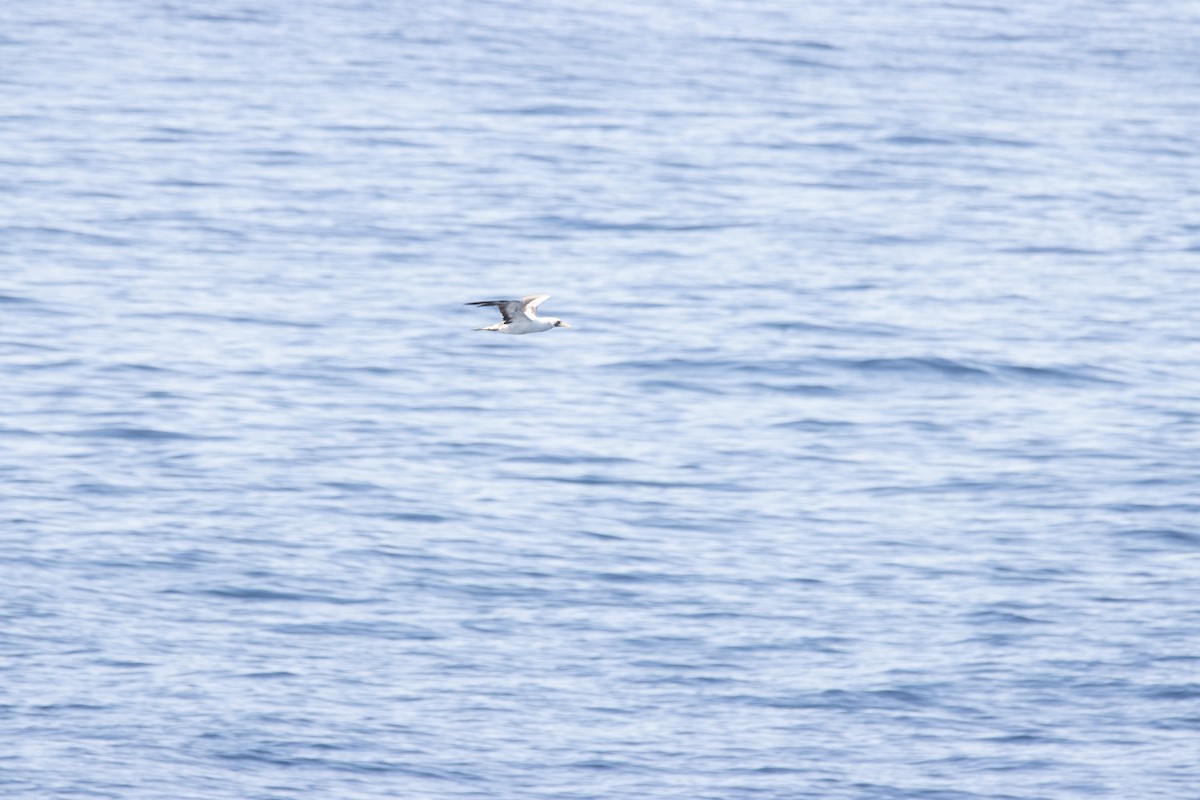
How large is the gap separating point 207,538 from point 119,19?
42883 mm

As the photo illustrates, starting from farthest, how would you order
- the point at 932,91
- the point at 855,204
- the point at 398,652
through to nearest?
the point at 932,91 < the point at 855,204 < the point at 398,652

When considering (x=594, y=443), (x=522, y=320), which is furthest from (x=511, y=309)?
(x=594, y=443)

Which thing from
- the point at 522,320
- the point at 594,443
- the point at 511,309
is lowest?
the point at 594,443

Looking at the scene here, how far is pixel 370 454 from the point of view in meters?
33.3

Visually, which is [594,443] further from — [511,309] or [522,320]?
[511,309]

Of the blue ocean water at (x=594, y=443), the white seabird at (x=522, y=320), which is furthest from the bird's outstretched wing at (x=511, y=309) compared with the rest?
the blue ocean water at (x=594, y=443)

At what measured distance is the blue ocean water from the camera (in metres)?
26.3

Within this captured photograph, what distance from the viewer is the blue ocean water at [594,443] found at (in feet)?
86.2

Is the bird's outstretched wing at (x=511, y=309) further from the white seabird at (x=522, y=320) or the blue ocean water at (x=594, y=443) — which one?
the blue ocean water at (x=594, y=443)

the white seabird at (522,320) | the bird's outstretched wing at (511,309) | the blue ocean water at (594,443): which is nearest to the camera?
the bird's outstretched wing at (511,309)

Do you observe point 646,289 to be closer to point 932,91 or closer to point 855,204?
point 855,204

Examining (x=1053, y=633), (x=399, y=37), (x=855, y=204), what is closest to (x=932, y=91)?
(x=855, y=204)

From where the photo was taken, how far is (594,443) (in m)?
34.0

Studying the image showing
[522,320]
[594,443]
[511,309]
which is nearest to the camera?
[511,309]
